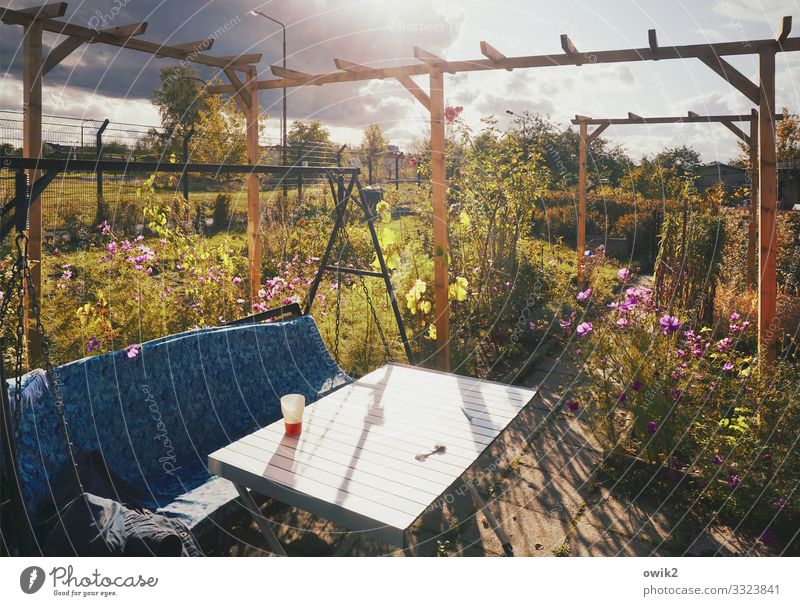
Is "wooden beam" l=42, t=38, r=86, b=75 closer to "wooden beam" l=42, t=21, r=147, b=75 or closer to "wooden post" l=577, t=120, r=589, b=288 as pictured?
"wooden beam" l=42, t=21, r=147, b=75

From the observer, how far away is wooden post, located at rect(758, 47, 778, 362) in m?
3.95

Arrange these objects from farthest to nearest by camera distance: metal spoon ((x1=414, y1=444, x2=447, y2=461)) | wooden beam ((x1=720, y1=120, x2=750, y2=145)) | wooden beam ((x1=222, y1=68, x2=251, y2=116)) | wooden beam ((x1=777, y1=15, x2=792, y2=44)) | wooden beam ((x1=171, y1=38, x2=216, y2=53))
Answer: wooden beam ((x1=720, y1=120, x2=750, y2=145)) → wooden beam ((x1=222, y1=68, x2=251, y2=116)) → wooden beam ((x1=171, y1=38, x2=216, y2=53)) → wooden beam ((x1=777, y1=15, x2=792, y2=44)) → metal spoon ((x1=414, y1=444, x2=447, y2=461))

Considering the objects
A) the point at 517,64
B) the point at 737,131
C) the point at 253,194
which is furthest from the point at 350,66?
the point at 737,131

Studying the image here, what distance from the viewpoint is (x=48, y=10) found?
3885mm

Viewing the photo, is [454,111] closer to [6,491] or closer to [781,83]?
[781,83]

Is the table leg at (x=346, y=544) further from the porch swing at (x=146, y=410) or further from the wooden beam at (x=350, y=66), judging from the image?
the wooden beam at (x=350, y=66)

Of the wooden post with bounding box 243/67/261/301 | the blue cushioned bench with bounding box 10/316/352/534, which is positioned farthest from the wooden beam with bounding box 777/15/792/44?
the wooden post with bounding box 243/67/261/301

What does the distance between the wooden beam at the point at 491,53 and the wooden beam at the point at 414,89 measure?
2.14ft

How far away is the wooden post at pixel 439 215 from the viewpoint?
4.84m

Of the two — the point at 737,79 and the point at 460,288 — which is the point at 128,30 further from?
the point at 737,79

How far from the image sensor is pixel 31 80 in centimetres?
405

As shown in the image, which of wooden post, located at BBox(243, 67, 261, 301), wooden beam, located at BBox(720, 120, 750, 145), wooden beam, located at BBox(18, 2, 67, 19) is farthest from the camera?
wooden beam, located at BBox(720, 120, 750, 145)

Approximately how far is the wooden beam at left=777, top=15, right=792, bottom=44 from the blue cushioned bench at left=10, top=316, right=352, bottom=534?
11.4 ft

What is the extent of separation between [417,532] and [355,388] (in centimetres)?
80
